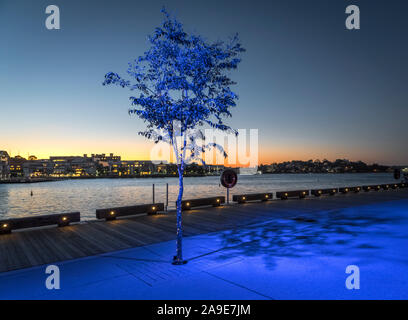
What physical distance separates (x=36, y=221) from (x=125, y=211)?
3698 millimetres

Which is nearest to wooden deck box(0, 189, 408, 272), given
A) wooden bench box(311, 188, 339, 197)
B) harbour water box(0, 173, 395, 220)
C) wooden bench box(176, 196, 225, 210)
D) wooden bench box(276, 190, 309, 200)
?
wooden bench box(176, 196, 225, 210)

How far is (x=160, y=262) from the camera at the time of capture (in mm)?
6785

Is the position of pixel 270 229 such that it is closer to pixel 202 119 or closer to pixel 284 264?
pixel 284 264

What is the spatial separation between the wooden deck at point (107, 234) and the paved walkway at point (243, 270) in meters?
0.65

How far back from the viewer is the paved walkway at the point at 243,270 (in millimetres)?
5074

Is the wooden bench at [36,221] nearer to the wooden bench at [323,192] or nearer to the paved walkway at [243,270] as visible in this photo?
the paved walkway at [243,270]

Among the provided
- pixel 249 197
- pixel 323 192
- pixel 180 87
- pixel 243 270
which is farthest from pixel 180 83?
pixel 323 192

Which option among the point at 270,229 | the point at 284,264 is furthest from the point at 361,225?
the point at 284,264

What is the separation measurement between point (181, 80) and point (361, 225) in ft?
32.6

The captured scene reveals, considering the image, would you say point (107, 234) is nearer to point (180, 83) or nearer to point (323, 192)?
point (180, 83)

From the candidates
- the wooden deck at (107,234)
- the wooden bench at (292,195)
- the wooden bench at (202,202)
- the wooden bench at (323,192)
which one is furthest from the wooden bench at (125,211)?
the wooden bench at (323,192)

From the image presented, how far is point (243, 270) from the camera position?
243 inches

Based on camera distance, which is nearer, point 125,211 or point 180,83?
point 180,83

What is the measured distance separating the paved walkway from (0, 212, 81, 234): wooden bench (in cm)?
443
